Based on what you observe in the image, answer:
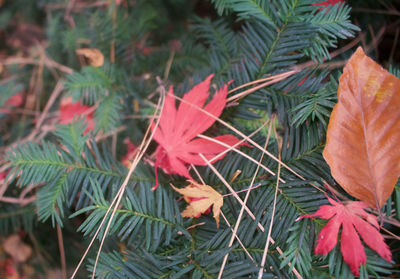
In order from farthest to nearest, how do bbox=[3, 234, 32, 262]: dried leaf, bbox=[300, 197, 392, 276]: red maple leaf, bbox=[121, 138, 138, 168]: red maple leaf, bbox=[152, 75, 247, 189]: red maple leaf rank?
bbox=[3, 234, 32, 262]: dried leaf, bbox=[121, 138, 138, 168]: red maple leaf, bbox=[152, 75, 247, 189]: red maple leaf, bbox=[300, 197, 392, 276]: red maple leaf

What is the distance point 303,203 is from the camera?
0.39 metres

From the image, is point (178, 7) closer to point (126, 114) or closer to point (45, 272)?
point (126, 114)

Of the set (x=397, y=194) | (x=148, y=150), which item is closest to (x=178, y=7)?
(x=148, y=150)

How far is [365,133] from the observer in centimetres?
37

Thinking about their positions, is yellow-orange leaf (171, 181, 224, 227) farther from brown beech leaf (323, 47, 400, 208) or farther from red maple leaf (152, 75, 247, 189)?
brown beech leaf (323, 47, 400, 208)

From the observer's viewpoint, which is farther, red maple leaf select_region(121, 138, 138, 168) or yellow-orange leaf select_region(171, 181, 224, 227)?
red maple leaf select_region(121, 138, 138, 168)

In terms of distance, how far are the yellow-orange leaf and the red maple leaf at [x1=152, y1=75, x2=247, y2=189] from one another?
0.11 feet

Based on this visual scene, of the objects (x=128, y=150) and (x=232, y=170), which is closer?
(x=232, y=170)

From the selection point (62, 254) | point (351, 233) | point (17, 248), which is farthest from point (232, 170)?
point (17, 248)

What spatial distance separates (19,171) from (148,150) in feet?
0.68


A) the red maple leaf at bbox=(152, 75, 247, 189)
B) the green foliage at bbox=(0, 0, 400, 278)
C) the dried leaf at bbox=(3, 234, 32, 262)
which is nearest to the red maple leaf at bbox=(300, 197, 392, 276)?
→ the green foliage at bbox=(0, 0, 400, 278)

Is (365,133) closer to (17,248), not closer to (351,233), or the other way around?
(351,233)

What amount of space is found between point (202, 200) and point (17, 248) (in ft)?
2.08

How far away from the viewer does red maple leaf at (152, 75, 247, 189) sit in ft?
1.48
